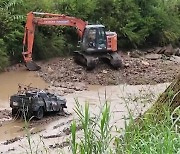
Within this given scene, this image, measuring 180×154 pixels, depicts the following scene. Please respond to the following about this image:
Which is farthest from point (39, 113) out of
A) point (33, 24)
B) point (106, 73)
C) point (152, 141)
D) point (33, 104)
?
point (152, 141)

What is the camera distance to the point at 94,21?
22391 mm

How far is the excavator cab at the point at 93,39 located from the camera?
1833cm

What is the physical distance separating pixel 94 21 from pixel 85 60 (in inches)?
171

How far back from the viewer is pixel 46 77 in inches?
683

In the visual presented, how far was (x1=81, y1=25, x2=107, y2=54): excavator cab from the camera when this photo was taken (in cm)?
1833

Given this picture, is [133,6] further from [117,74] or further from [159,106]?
[159,106]

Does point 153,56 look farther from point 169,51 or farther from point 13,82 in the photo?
point 13,82

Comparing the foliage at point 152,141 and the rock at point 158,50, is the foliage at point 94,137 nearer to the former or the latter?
the foliage at point 152,141

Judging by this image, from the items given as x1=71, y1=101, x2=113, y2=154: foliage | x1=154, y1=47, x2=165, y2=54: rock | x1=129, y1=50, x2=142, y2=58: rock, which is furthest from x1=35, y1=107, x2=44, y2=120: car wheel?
x1=154, y1=47, x2=165, y2=54: rock

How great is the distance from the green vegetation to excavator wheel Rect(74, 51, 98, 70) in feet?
3.78

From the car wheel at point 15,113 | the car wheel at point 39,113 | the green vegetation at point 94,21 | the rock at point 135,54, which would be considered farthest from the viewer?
the rock at point 135,54

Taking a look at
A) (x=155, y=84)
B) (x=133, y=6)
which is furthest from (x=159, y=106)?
(x=133, y=6)

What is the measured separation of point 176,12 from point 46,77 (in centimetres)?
1024

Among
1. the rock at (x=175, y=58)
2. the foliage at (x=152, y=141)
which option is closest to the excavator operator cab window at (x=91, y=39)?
the rock at (x=175, y=58)
